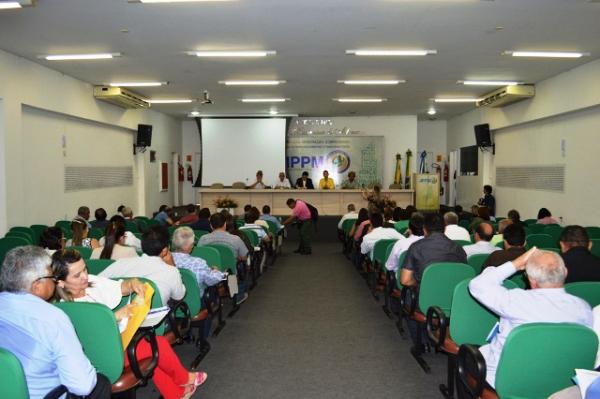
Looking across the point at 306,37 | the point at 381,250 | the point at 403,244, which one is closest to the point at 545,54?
the point at 306,37

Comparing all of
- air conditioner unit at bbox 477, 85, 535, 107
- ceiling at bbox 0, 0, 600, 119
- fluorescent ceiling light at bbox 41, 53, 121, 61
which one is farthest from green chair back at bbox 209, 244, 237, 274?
air conditioner unit at bbox 477, 85, 535, 107

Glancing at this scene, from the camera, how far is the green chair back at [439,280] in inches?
166

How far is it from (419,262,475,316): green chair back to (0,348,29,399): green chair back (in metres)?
3.00

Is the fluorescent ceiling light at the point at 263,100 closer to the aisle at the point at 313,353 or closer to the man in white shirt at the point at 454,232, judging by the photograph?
the aisle at the point at 313,353

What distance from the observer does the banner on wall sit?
1855cm

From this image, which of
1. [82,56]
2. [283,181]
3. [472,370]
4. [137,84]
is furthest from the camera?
[283,181]

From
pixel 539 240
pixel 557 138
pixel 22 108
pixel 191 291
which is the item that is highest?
pixel 22 108

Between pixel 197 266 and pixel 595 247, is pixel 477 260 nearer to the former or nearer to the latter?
pixel 595 247

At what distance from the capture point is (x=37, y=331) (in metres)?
2.24

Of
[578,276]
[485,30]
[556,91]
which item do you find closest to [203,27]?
[485,30]

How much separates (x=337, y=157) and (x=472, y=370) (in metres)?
16.0

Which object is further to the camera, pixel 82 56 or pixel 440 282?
pixel 82 56

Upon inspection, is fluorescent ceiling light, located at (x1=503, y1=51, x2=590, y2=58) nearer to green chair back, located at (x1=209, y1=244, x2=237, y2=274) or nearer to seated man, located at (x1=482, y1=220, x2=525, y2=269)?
seated man, located at (x1=482, y1=220, x2=525, y2=269)

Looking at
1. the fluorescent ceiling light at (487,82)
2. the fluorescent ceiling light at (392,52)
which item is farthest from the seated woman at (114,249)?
the fluorescent ceiling light at (487,82)
